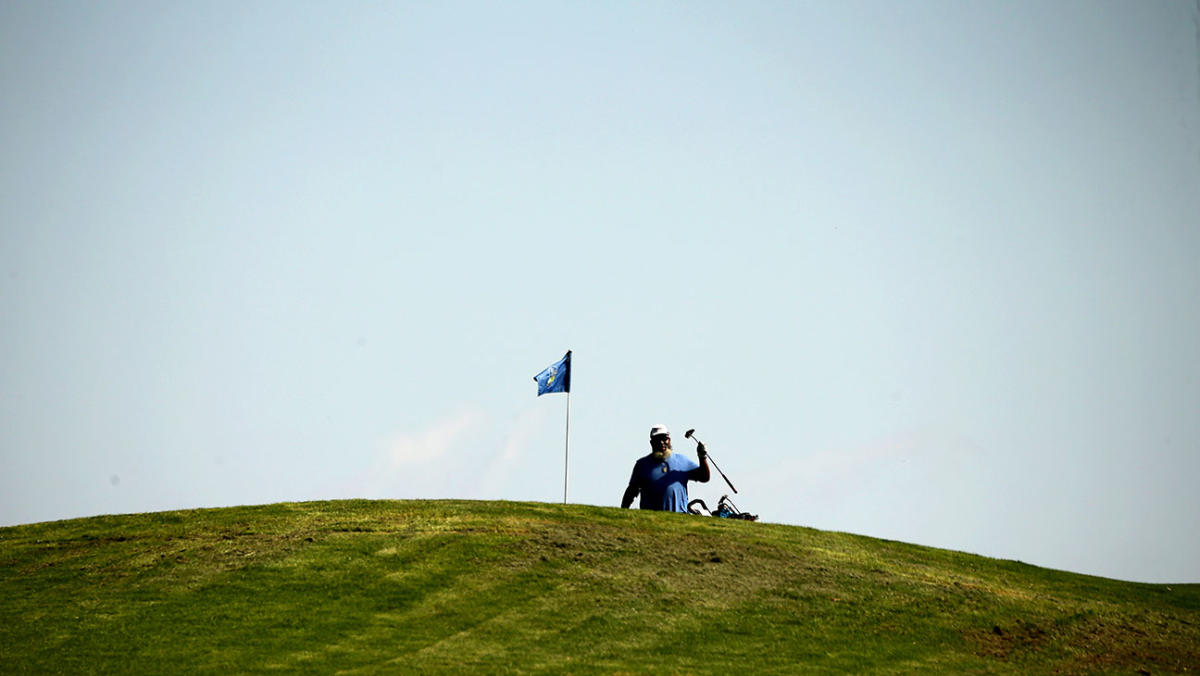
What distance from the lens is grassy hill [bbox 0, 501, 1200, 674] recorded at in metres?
18.3

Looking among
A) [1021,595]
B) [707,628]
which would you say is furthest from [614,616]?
[1021,595]

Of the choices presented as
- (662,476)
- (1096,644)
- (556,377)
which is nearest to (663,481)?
(662,476)

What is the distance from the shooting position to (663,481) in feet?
83.3

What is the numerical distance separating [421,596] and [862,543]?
1006 centimetres

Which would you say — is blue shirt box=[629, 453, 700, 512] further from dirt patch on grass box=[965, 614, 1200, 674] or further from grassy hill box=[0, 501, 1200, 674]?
dirt patch on grass box=[965, 614, 1200, 674]

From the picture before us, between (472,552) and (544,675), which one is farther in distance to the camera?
(472,552)

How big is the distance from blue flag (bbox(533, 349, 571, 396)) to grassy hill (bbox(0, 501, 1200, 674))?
3.86m

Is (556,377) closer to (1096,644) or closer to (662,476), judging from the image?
(662,476)

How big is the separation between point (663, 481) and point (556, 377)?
17.7 ft

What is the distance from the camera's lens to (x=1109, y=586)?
24.9 metres

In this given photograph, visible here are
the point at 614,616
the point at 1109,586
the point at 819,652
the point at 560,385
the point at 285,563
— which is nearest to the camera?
the point at 819,652

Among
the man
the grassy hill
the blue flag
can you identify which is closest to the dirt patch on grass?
the grassy hill

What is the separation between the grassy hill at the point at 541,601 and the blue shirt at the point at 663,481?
0.43 meters

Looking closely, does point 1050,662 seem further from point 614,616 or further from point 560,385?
point 560,385
